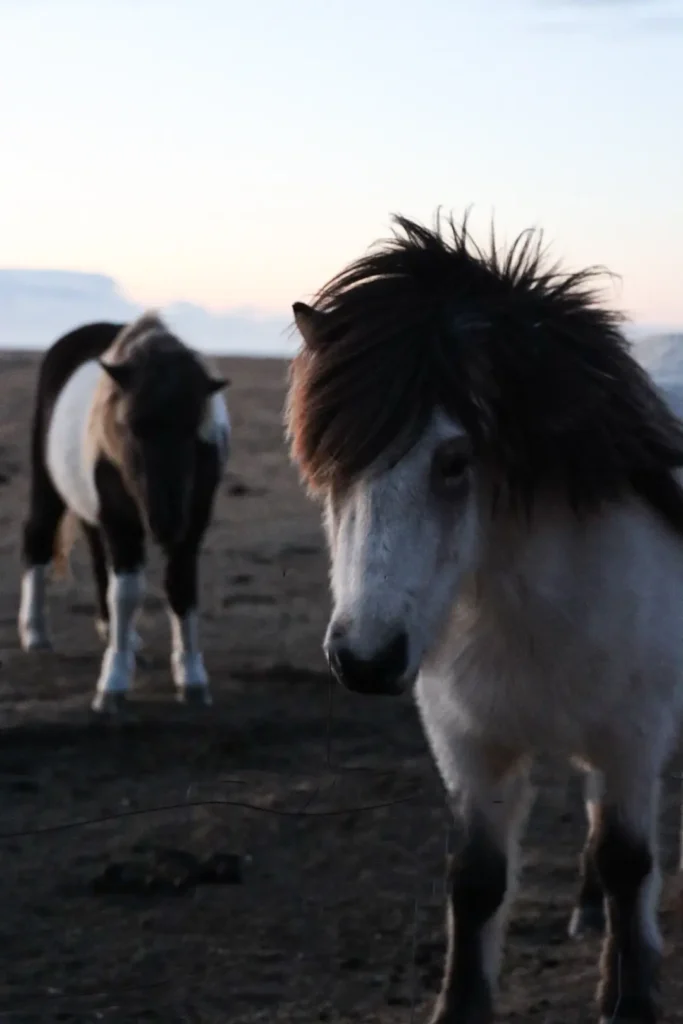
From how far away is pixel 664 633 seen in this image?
10.8ft

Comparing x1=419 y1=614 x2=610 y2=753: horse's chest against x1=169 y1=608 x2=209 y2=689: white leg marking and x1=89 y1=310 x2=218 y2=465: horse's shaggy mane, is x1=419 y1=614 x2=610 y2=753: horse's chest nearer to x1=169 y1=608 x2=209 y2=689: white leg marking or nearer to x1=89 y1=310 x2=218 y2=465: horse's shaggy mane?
x1=89 y1=310 x2=218 y2=465: horse's shaggy mane

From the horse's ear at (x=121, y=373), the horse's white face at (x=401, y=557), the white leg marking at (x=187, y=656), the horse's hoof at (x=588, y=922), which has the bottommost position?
the white leg marking at (x=187, y=656)

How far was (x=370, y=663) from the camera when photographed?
8.75ft

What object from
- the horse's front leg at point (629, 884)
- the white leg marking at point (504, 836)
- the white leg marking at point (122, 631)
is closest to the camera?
the horse's front leg at point (629, 884)

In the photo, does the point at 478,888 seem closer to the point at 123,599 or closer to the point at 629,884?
the point at 629,884

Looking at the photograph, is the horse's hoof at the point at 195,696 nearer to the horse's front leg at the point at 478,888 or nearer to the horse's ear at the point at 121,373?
the horse's ear at the point at 121,373

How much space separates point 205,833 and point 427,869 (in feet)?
2.58

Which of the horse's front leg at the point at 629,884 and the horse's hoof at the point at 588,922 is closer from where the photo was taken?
the horse's front leg at the point at 629,884

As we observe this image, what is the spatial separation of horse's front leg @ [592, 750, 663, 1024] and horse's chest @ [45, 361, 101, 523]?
4.03 meters

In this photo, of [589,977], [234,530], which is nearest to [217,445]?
[589,977]

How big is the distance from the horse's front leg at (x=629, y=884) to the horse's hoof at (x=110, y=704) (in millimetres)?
3396

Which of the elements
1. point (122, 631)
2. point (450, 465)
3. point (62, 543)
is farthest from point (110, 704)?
point (450, 465)

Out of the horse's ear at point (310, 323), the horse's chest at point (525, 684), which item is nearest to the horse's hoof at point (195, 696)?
the horse's chest at point (525, 684)

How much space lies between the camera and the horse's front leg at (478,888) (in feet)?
11.5
